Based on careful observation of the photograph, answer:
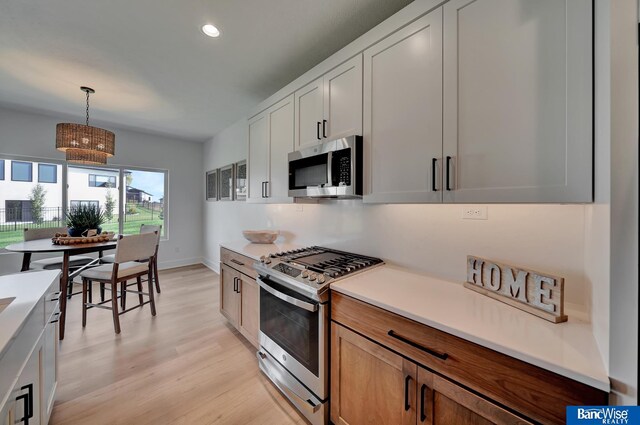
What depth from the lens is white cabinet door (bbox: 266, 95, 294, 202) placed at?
2.16m

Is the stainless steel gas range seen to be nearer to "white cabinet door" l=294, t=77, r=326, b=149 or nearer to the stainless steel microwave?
the stainless steel microwave

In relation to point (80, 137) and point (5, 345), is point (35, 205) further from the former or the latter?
point (5, 345)

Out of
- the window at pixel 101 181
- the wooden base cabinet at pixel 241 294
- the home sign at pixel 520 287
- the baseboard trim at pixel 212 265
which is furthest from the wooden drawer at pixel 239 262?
the window at pixel 101 181

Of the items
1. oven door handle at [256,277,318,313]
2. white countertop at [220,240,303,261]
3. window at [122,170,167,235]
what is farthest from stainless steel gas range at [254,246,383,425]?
window at [122,170,167,235]

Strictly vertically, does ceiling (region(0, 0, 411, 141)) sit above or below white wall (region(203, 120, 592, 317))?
above

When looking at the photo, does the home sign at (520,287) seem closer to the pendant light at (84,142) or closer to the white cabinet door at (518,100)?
the white cabinet door at (518,100)

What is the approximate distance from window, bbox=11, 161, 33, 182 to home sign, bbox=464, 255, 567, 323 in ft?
18.4

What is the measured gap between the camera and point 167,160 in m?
4.74

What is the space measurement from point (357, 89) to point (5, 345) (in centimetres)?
193

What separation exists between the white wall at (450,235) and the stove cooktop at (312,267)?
7.0 inches

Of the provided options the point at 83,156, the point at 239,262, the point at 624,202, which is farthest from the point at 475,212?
the point at 83,156

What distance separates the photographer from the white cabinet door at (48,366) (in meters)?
1.27

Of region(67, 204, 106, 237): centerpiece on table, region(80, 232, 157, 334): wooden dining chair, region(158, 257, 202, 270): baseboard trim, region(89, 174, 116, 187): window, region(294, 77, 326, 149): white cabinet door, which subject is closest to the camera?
→ region(294, 77, 326, 149): white cabinet door

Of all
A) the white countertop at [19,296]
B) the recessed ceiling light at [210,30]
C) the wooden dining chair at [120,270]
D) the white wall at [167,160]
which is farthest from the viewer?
the white wall at [167,160]
